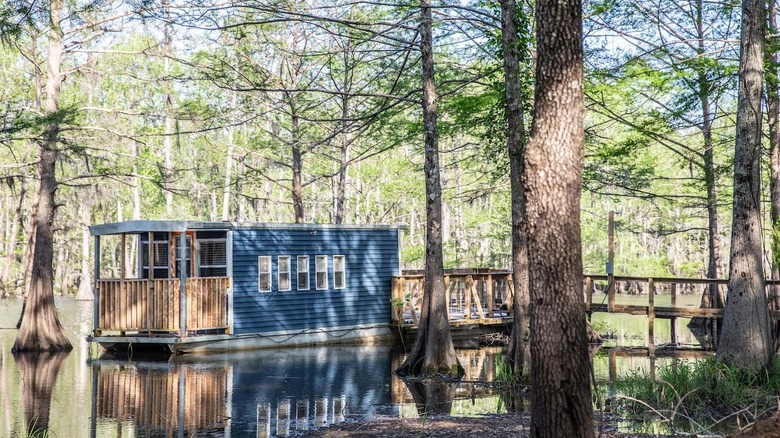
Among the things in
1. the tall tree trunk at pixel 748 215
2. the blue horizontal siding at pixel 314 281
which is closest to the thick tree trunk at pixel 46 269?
the blue horizontal siding at pixel 314 281

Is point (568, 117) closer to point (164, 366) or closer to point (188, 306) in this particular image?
point (164, 366)

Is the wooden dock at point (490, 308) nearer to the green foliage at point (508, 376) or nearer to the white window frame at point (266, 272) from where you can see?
the white window frame at point (266, 272)

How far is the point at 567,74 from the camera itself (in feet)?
21.3

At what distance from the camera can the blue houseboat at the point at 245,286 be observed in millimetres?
19484

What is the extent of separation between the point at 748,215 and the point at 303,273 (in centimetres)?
1278

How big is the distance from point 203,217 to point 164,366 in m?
41.6

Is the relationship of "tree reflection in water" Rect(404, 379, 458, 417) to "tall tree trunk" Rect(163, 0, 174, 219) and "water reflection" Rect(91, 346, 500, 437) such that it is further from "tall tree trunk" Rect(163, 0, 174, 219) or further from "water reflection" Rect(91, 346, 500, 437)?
"tall tree trunk" Rect(163, 0, 174, 219)

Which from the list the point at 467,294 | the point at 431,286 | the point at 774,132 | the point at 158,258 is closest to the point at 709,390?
the point at 431,286

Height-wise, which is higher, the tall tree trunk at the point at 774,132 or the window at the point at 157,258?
the tall tree trunk at the point at 774,132

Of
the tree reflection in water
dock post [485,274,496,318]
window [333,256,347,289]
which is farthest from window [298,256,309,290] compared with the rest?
the tree reflection in water

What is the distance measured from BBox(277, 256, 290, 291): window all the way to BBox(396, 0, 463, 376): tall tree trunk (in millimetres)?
6520

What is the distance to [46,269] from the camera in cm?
2047

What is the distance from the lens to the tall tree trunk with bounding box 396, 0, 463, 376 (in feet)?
50.7

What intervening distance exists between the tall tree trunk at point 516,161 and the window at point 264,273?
8597 mm
